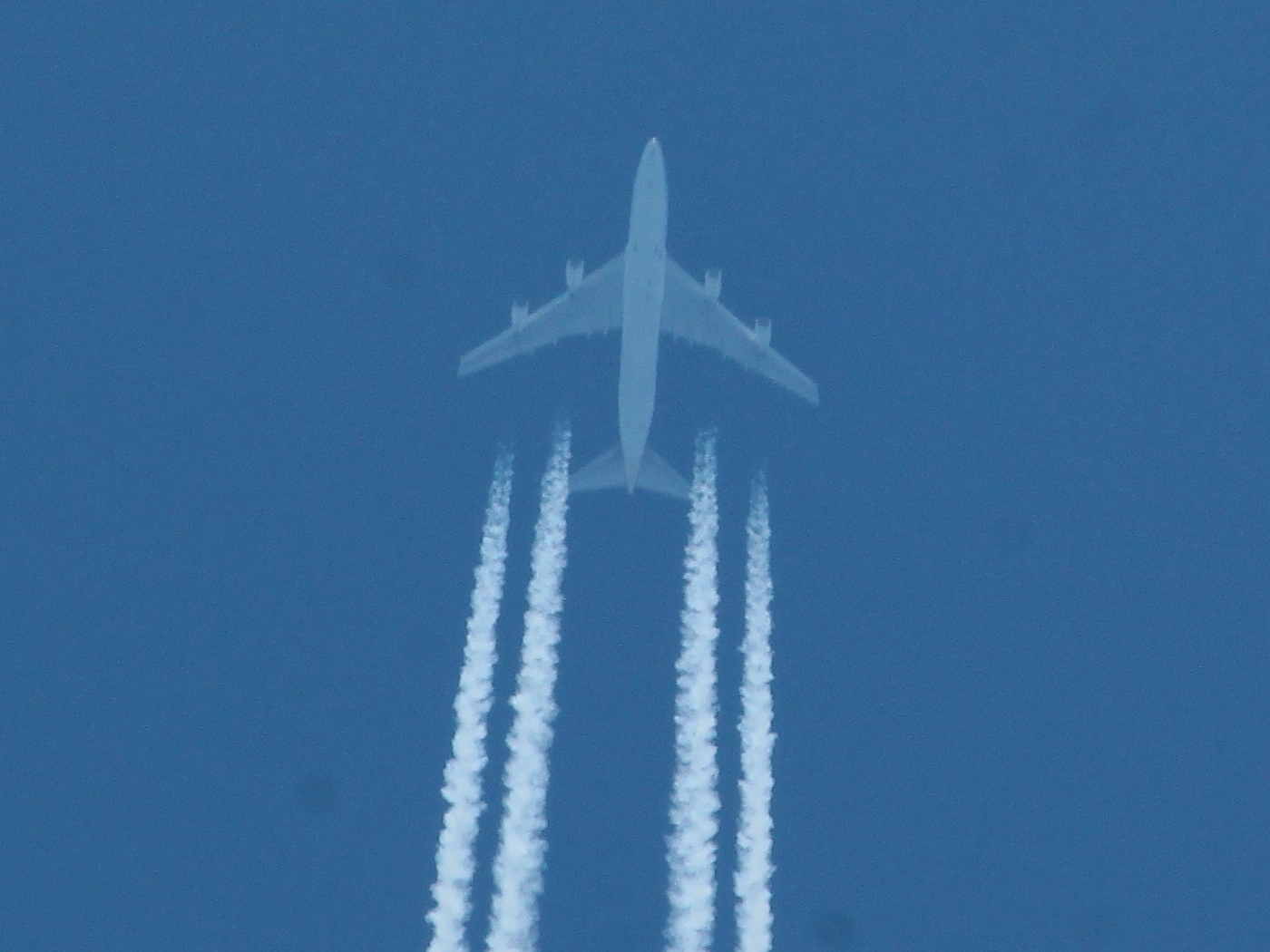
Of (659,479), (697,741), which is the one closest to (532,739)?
(697,741)

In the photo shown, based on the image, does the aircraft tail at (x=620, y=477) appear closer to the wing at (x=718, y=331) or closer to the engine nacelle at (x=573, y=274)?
the wing at (x=718, y=331)

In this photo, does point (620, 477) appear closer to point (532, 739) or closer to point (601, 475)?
point (601, 475)

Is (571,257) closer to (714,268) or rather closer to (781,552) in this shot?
(714,268)

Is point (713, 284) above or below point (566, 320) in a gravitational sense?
above

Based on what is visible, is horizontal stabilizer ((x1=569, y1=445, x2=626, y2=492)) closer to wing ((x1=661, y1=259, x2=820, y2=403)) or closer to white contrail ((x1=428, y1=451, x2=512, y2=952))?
white contrail ((x1=428, y1=451, x2=512, y2=952))

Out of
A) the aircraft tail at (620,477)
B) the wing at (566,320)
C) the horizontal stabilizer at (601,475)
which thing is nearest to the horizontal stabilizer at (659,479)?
the aircraft tail at (620,477)
